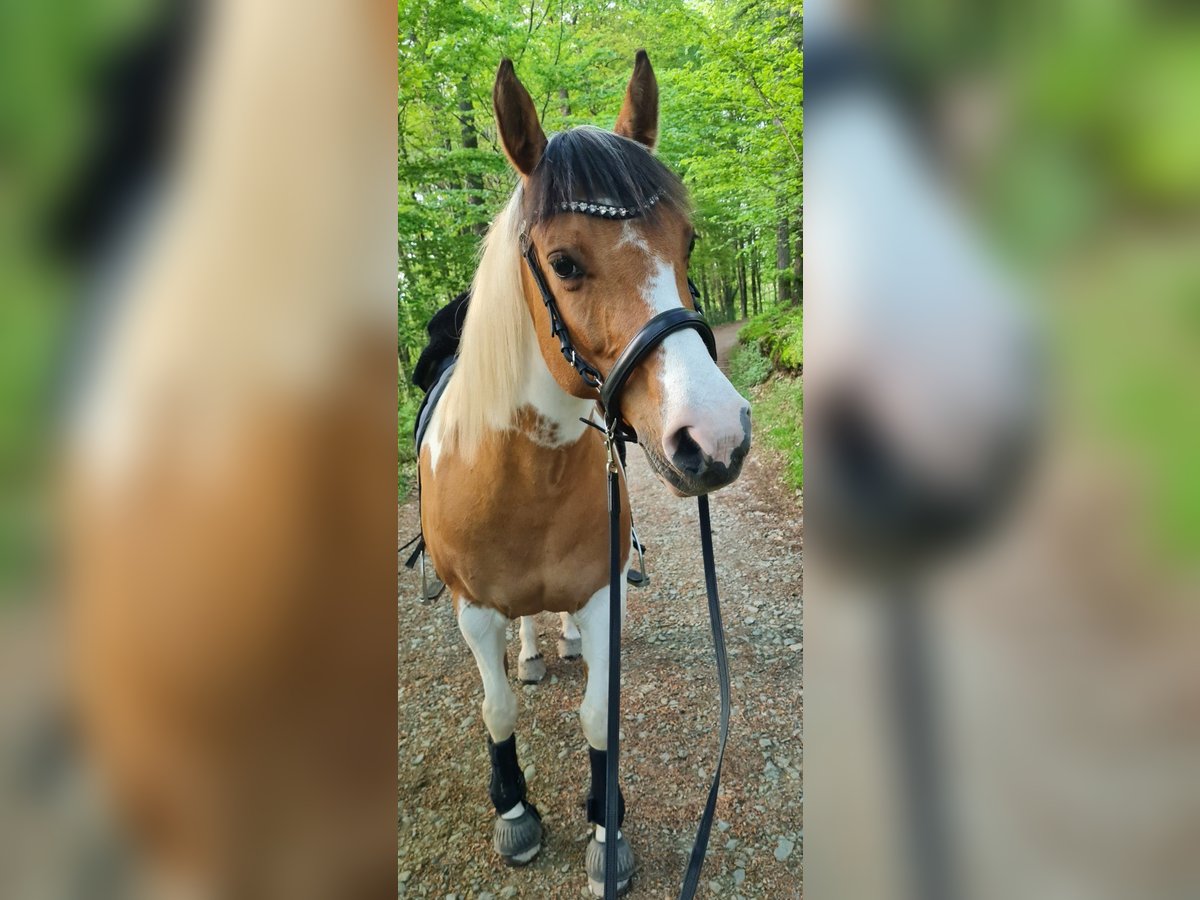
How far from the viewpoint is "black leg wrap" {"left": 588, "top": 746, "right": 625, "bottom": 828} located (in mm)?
1062

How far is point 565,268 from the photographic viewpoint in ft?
2.67

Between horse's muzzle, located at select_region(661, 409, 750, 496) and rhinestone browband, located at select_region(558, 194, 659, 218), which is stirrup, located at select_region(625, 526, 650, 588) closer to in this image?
horse's muzzle, located at select_region(661, 409, 750, 496)

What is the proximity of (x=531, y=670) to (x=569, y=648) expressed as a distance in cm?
11

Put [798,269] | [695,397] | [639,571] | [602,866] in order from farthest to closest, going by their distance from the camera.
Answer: [639,571] < [602,866] < [798,269] < [695,397]

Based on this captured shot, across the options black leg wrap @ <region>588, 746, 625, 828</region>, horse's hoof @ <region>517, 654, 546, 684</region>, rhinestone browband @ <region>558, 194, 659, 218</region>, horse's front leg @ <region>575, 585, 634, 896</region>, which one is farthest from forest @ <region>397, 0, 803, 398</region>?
black leg wrap @ <region>588, 746, 625, 828</region>

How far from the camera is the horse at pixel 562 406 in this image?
2.46 feet

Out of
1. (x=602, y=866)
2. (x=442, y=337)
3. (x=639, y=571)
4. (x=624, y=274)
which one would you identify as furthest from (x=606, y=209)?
(x=602, y=866)
